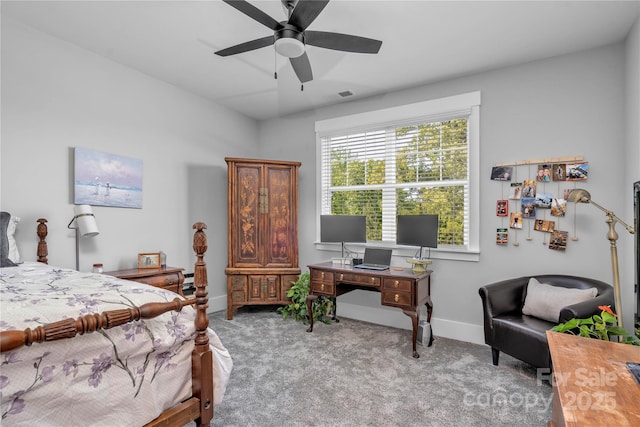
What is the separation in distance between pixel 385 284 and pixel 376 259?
1.44 feet

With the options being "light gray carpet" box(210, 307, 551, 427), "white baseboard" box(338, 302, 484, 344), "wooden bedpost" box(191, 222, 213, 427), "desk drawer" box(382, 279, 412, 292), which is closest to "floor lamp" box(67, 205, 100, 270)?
"light gray carpet" box(210, 307, 551, 427)

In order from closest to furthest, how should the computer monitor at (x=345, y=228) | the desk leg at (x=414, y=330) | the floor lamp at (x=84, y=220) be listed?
the floor lamp at (x=84, y=220), the desk leg at (x=414, y=330), the computer monitor at (x=345, y=228)

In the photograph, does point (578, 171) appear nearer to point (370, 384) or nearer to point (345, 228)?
point (345, 228)

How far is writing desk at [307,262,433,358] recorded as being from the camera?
292 centimetres

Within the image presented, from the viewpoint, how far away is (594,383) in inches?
42.9

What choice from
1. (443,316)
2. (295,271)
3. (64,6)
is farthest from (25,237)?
(443,316)

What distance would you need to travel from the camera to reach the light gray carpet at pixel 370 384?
77.3 inches

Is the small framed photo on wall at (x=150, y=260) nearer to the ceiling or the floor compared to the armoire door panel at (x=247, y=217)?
nearer to the floor

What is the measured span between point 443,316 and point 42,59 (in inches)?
174

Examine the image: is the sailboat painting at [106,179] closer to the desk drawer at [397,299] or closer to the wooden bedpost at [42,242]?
the wooden bedpost at [42,242]

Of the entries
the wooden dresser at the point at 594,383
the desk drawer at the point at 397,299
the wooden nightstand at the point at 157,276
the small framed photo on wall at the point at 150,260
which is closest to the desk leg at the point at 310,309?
the desk drawer at the point at 397,299

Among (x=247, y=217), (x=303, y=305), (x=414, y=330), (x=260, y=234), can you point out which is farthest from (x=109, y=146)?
(x=414, y=330)

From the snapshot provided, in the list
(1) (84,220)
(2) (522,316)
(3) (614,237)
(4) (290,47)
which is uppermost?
(4) (290,47)

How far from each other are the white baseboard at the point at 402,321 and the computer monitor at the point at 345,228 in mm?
879
